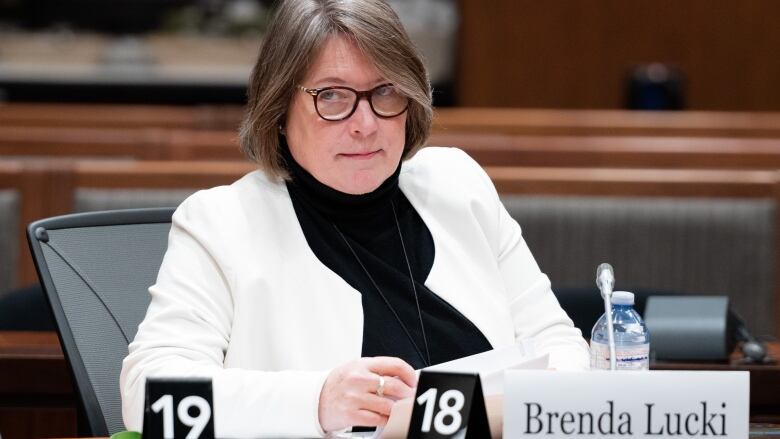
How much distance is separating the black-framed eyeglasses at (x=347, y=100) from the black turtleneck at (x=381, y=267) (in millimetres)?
138

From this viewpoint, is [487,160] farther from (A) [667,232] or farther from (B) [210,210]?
(B) [210,210]

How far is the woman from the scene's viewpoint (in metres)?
1.90

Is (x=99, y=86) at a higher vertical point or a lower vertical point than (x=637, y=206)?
higher

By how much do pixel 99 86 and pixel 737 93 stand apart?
15.0ft

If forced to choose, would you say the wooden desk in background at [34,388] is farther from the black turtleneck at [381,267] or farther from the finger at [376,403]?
the finger at [376,403]

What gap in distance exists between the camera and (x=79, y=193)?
3.68 metres

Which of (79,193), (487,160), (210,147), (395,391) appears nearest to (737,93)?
(487,160)

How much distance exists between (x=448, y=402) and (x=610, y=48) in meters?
7.40

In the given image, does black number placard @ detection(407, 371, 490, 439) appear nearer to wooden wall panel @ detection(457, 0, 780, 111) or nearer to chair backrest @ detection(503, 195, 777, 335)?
chair backrest @ detection(503, 195, 777, 335)

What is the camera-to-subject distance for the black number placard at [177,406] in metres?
1.39

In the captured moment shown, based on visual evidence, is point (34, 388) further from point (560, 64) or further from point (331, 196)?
point (560, 64)

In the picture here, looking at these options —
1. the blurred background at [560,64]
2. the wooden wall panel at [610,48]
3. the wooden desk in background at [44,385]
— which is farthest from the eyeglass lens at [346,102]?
the wooden wall panel at [610,48]

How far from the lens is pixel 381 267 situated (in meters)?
2.03

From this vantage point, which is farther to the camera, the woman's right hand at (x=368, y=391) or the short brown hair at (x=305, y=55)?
the short brown hair at (x=305, y=55)
